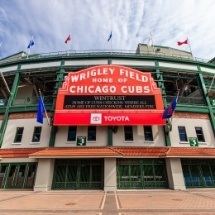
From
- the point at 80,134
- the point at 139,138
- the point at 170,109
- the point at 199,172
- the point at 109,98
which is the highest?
the point at 109,98

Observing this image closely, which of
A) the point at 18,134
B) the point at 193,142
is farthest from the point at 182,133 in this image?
the point at 18,134

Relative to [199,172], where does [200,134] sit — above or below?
above

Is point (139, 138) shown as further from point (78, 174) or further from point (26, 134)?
point (26, 134)

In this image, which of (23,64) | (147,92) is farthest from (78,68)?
(147,92)

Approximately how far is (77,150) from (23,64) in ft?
42.0

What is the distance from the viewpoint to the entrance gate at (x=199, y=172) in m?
16.5

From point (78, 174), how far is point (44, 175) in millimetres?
2963

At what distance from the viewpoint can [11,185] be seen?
1662cm

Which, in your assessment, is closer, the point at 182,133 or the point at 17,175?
the point at 17,175

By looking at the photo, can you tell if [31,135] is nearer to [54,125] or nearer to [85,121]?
[54,125]

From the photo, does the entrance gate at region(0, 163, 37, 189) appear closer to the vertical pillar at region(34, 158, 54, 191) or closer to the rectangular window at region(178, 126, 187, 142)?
the vertical pillar at region(34, 158, 54, 191)

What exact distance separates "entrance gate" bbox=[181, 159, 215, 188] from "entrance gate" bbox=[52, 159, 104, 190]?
7.89m

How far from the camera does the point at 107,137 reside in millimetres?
17469

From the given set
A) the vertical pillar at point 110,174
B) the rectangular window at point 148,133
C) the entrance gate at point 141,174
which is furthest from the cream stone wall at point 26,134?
the rectangular window at point 148,133
